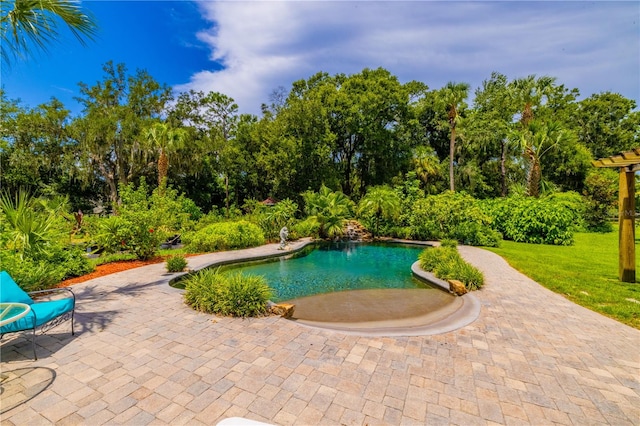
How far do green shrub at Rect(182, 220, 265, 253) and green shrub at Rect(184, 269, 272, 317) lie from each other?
678 centimetres

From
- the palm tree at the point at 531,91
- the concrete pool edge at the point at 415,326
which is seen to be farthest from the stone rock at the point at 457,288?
the palm tree at the point at 531,91

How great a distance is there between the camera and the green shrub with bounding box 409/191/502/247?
1390 centimetres

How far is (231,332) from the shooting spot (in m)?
4.23

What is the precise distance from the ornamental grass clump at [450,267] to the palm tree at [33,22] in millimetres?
8631

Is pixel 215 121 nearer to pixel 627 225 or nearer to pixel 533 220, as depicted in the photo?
pixel 533 220

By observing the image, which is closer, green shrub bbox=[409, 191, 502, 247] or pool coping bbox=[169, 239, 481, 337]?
pool coping bbox=[169, 239, 481, 337]

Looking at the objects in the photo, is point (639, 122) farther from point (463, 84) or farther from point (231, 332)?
point (231, 332)

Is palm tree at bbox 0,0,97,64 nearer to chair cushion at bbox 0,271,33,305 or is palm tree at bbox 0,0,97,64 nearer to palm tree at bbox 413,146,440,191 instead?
chair cushion at bbox 0,271,33,305

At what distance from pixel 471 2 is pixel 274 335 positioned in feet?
23.1

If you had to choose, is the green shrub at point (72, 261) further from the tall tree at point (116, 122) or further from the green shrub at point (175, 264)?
the tall tree at point (116, 122)

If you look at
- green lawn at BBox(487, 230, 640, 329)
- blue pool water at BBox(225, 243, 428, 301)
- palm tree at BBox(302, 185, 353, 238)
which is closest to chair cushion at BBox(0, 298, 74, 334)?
blue pool water at BBox(225, 243, 428, 301)

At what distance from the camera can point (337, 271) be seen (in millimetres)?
9648

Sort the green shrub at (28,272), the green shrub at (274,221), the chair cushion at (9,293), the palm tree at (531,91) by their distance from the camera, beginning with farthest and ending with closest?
the palm tree at (531,91) → the green shrub at (274,221) → the green shrub at (28,272) → the chair cushion at (9,293)

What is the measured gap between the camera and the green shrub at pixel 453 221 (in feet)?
45.6
